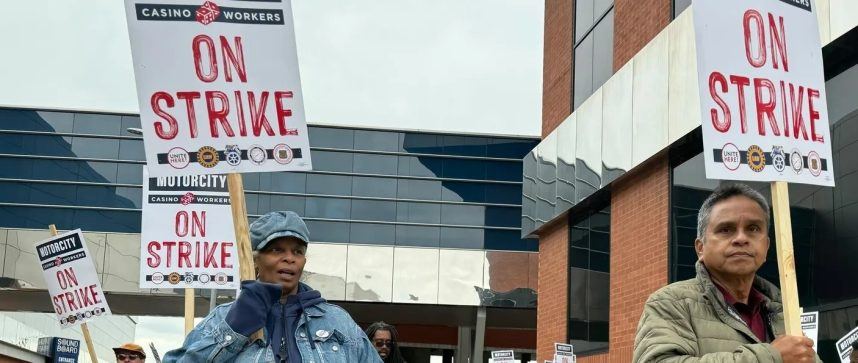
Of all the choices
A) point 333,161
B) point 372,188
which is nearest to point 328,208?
point 372,188

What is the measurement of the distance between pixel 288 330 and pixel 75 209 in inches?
1231

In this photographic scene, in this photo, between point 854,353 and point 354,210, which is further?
point 354,210

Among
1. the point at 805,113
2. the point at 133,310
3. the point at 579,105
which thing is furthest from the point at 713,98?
the point at 133,310

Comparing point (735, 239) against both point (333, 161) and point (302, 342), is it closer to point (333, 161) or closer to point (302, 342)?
point (302, 342)

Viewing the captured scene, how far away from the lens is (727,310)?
3.40 m

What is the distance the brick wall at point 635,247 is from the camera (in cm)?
1452

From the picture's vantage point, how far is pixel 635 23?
51.6 feet

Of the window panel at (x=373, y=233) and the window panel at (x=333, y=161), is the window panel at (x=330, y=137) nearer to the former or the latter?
the window panel at (x=333, y=161)

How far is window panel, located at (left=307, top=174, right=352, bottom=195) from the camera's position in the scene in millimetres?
34156

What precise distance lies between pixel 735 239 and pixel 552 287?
631 inches

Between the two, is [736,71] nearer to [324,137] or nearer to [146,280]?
[146,280]

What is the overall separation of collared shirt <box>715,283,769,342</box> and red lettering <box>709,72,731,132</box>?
81cm

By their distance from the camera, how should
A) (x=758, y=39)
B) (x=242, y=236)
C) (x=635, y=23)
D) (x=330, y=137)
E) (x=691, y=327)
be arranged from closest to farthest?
1. (x=691, y=327)
2. (x=242, y=236)
3. (x=758, y=39)
4. (x=635, y=23)
5. (x=330, y=137)

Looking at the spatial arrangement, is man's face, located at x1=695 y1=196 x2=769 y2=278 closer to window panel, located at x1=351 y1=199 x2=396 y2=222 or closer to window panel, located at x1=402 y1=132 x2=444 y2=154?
window panel, located at x1=351 y1=199 x2=396 y2=222
